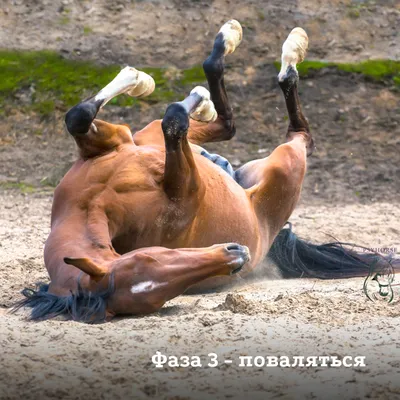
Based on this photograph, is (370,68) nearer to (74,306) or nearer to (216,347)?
(74,306)

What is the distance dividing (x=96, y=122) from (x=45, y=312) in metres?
1.18

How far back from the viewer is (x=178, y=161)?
473 centimetres

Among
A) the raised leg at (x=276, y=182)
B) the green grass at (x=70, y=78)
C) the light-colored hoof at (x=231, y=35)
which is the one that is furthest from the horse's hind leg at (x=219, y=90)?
the green grass at (x=70, y=78)

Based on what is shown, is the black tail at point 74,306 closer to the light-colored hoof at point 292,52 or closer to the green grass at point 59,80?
the light-colored hoof at point 292,52

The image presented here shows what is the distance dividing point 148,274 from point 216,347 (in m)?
0.56

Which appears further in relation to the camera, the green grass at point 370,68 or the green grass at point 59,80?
the green grass at point 370,68

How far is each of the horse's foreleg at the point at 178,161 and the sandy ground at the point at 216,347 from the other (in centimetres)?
53

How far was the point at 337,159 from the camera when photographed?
8602mm

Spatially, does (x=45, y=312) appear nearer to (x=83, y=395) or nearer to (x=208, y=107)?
(x=83, y=395)

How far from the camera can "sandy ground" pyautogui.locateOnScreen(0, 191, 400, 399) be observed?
310 centimetres

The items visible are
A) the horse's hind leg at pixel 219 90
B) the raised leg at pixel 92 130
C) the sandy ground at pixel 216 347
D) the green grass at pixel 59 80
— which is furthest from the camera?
the green grass at pixel 59 80

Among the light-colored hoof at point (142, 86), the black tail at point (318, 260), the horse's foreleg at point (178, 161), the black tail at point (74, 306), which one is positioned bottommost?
the black tail at point (318, 260)

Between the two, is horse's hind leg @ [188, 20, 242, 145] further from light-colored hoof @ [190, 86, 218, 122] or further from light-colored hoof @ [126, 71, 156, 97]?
light-colored hoof @ [126, 71, 156, 97]

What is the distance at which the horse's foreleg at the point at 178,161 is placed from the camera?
4.71 meters
